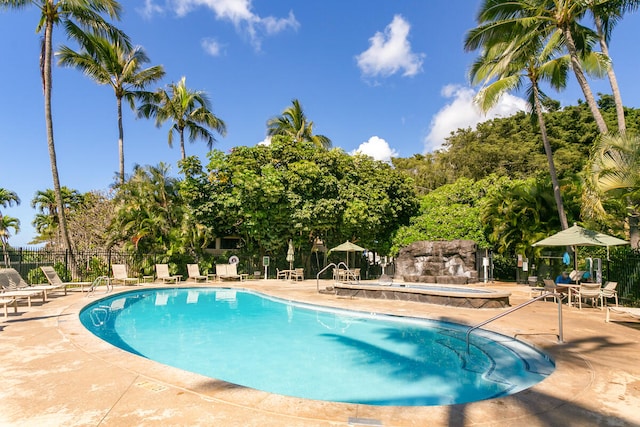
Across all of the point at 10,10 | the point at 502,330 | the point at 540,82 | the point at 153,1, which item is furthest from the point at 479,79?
the point at 10,10

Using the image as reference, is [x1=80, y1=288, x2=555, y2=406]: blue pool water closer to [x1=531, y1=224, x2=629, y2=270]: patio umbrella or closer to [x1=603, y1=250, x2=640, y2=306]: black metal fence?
[x1=531, y1=224, x2=629, y2=270]: patio umbrella

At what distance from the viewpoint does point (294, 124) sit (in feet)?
99.7

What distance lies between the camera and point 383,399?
522cm

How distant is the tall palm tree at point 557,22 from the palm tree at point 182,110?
19043mm

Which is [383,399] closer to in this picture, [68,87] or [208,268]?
[208,268]

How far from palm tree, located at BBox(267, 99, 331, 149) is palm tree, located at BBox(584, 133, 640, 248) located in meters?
22.1

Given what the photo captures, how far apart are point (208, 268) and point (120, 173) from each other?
8.11m

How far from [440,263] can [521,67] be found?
10.4 metres

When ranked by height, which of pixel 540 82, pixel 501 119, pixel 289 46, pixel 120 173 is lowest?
pixel 120 173

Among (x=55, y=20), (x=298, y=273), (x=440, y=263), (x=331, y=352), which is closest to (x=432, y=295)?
(x=331, y=352)

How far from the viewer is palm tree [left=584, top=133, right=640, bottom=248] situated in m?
9.09

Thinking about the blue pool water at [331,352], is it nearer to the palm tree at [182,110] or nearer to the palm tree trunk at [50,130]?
the palm tree trunk at [50,130]

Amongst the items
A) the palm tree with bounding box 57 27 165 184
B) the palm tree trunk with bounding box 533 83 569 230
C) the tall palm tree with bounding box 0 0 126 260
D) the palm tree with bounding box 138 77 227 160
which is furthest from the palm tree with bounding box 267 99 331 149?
the palm tree trunk with bounding box 533 83 569 230

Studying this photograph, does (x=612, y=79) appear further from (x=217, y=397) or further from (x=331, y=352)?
(x=217, y=397)
